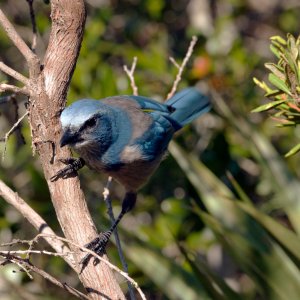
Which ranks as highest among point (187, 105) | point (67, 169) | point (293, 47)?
point (293, 47)

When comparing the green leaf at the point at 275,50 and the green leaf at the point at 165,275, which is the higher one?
the green leaf at the point at 275,50

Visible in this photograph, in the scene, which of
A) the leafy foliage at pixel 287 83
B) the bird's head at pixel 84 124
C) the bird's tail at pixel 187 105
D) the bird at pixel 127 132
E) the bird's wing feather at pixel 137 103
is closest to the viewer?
the leafy foliage at pixel 287 83

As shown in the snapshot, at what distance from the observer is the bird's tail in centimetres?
381

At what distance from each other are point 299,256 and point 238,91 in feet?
5.76

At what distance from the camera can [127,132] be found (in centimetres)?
329

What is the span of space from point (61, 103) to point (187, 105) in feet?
5.49

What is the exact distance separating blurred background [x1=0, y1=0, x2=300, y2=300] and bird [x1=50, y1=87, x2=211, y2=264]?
134 millimetres

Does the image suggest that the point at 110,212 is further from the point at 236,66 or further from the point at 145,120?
the point at 236,66

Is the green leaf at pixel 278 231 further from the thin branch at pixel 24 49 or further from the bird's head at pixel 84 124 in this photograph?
the thin branch at pixel 24 49

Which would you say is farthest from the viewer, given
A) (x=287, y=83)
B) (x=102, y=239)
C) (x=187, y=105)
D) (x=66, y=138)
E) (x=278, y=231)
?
(x=187, y=105)

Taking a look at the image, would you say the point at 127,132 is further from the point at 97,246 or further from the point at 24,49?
the point at 24,49

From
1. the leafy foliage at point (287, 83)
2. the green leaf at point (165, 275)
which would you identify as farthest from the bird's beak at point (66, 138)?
the green leaf at point (165, 275)

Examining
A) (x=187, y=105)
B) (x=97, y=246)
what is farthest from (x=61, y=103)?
(x=187, y=105)

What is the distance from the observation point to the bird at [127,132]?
Answer: 9.48ft
